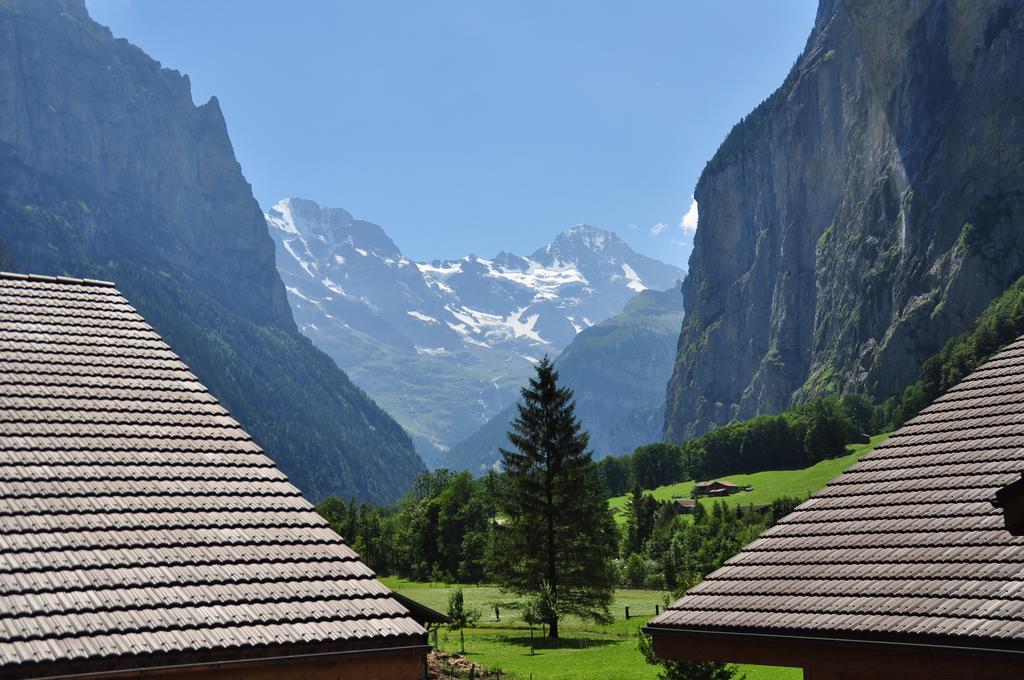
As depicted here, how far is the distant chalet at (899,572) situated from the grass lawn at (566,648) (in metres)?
21.3

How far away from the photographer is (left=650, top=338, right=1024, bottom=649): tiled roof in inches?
343

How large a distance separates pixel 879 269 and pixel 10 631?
205322mm

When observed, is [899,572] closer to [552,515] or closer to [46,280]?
[46,280]

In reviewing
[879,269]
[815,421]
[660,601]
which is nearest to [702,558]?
[660,601]

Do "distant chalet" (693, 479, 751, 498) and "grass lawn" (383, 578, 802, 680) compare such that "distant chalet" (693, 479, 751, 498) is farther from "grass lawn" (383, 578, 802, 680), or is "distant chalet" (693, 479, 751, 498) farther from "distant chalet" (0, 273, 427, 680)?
"distant chalet" (0, 273, 427, 680)

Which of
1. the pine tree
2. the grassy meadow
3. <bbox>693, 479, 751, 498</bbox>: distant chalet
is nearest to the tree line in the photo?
<bbox>693, 479, 751, 498</bbox>: distant chalet

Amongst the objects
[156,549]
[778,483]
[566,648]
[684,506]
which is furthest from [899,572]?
[778,483]

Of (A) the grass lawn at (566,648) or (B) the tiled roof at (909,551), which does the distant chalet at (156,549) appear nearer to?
(B) the tiled roof at (909,551)

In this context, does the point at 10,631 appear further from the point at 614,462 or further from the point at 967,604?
the point at 614,462

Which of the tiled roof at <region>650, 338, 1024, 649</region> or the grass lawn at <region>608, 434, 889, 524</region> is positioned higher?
the grass lawn at <region>608, 434, 889, 524</region>

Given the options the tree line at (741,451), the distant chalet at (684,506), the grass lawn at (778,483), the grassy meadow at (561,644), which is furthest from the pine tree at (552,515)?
the tree line at (741,451)

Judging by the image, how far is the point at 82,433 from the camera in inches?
391

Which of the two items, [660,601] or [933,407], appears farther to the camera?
[660,601]

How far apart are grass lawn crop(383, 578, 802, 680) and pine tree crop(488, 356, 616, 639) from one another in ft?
6.82
